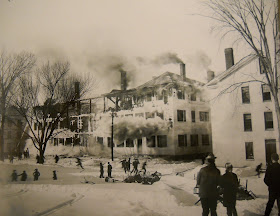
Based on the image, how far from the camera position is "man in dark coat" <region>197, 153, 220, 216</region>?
2.00 metres

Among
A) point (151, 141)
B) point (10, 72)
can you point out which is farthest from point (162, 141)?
point (10, 72)

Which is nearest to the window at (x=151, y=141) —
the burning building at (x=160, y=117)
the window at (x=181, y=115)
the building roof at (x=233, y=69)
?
the burning building at (x=160, y=117)

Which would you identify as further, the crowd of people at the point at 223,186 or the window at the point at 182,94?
the window at the point at 182,94

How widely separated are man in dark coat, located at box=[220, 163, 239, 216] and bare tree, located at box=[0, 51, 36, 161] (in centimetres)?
213

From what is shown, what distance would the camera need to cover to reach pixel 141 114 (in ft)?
7.35

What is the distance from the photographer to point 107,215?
6.67 ft

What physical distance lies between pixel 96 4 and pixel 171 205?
6.43 feet

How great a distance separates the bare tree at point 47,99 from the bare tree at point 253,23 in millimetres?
1405

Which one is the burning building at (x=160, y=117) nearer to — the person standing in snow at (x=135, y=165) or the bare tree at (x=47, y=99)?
the person standing in snow at (x=135, y=165)

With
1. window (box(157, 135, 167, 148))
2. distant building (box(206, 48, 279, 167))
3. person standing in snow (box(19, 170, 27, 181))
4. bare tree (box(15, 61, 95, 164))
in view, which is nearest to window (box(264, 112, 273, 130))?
distant building (box(206, 48, 279, 167))

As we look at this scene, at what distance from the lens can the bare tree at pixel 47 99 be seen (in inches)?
97.5

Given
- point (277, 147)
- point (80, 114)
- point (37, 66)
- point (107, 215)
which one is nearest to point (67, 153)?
point (80, 114)

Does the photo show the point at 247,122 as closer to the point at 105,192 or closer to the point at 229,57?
the point at 229,57

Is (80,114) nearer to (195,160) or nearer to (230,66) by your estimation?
(195,160)
